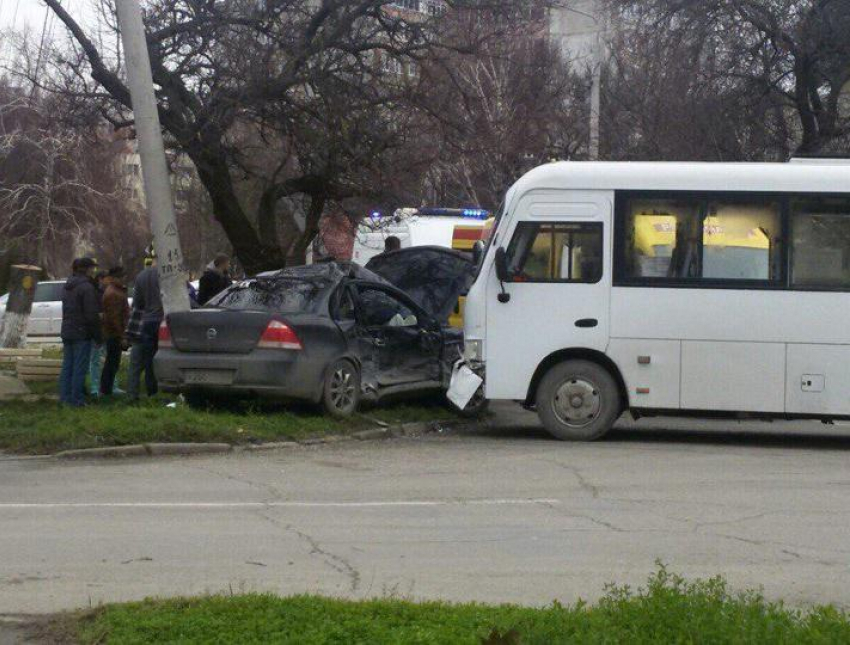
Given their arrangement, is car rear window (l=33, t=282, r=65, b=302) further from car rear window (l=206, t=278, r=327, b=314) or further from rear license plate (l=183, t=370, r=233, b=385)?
rear license plate (l=183, t=370, r=233, b=385)

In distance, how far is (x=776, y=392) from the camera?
1403 cm

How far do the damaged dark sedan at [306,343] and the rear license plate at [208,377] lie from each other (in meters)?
0.01

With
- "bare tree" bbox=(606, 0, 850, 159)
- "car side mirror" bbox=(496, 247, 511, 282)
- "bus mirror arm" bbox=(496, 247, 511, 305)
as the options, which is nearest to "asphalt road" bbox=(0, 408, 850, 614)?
"bus mirror arm" bbox=(496, 247, 511, 305)

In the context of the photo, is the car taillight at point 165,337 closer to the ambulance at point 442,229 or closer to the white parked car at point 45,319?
the ambulance at point 442,229

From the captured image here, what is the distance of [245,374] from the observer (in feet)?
45.9

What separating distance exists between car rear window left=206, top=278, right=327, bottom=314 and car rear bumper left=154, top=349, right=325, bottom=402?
0.70 meters

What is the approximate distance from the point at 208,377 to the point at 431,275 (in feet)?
16.9

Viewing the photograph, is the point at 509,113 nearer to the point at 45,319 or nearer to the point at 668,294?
the point at 45,319

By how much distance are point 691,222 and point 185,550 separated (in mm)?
7896

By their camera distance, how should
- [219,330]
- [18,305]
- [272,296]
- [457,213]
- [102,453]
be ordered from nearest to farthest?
[102,453]
[219,330]
[272,296]
[18,305]
[457,213]

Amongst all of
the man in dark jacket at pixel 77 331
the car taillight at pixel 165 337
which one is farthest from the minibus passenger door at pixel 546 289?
the man in dark jacket at pixel 77 331

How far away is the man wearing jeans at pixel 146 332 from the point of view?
52.4 feet

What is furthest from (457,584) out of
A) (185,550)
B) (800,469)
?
(800,469)

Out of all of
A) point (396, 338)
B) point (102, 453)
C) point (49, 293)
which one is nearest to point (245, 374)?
point (102, 453)
